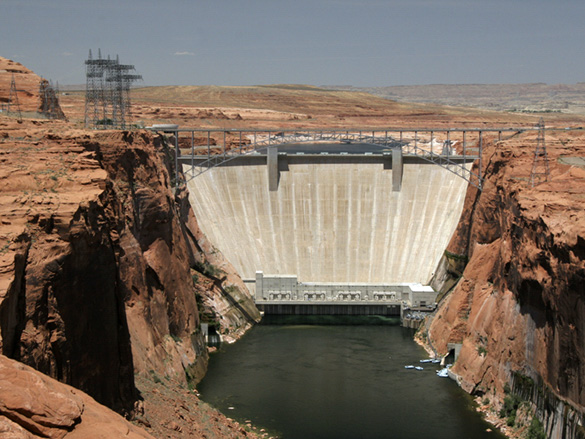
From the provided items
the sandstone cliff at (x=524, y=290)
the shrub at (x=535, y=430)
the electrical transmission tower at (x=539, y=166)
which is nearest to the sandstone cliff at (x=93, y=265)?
the sandstone cliff at (x=524, y=290)

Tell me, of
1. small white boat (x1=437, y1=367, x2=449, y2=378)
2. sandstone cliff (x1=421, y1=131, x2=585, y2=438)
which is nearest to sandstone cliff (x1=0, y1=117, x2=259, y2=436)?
small white boat (x1=437, y1=367, x2=449, y2=378)

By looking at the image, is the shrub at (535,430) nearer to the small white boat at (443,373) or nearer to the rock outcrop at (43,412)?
the small white boat at (443,373)

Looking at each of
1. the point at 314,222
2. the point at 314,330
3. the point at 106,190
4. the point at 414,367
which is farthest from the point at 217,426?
the point at 314,222

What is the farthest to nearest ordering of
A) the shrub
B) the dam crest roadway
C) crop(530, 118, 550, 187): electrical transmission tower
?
the dam crest roadway < crop(530, 118, 550, 187): electrical transmission tower < the shrub

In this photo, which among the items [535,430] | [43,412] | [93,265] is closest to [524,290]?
[535,430]

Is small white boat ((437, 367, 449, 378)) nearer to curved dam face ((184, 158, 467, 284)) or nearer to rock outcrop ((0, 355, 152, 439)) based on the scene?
curved dam face ((184, 158, 467, 284))

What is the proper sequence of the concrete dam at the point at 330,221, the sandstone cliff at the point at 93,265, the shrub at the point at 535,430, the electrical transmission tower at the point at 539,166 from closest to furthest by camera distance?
the sandstone cliff at the point at 93,265 → the shrub at the point at 535,430 → the electrical transmission tower at the point at 539,166 → the concrete dam at the point at 330,221

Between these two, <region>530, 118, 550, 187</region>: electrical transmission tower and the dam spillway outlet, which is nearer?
<region>530, 118, 550, 187</region>: electrical transmission tower
